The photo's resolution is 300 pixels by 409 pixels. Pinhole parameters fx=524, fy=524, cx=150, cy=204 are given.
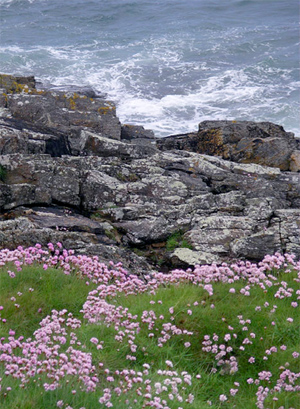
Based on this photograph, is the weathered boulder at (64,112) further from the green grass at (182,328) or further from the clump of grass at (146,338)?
the green grass at (182,328)

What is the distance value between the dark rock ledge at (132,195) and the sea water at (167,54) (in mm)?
11994

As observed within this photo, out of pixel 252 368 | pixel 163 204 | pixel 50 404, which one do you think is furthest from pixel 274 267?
pixel 163 204

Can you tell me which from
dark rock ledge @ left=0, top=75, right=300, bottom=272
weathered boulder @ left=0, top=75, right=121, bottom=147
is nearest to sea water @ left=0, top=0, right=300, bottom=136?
weathered boulder @ left=0, top=75, right=121, bottom=147

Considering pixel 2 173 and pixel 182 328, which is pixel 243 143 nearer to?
pixel 2 173

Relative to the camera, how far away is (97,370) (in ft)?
20.5

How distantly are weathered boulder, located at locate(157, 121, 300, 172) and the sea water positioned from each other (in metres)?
7.65

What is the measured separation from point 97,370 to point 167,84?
3446cm

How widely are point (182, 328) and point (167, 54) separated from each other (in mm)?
41876

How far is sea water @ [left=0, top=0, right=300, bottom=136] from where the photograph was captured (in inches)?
1371

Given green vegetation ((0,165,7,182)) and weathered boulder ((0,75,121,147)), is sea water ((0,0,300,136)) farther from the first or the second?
green vegetation ((0,165,7,182))

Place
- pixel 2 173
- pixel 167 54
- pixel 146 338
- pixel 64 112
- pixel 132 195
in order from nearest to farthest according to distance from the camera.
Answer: pixel 146 338
pixel 2 173
pixel 132 195
pixel 64 112
pixel 167 54

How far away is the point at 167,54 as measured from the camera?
4644cm

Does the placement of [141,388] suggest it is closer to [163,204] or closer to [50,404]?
[50,404]

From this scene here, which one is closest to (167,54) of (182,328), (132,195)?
(132,195)
